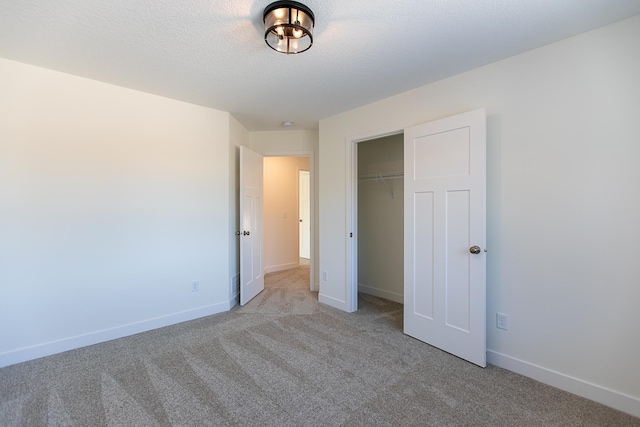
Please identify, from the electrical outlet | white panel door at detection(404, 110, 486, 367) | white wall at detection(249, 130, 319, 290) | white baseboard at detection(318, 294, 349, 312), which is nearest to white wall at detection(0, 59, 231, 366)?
white wall at detection(249, 130, 319, 290)

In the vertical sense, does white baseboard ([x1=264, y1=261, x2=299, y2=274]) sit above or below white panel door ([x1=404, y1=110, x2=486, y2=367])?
below

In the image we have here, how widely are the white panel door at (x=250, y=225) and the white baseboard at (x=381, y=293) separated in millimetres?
1530

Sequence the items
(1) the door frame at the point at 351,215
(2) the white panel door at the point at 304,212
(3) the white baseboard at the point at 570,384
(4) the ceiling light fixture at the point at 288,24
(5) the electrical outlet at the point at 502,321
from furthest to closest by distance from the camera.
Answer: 1. (2) the white panel door at the point at 304,212
2. (1) the door frame at the point at 351,215
3. (5) the electrical outlet at the point at 502,321
4. (3) the white baseboard at the point at 570,384
5. (4) the ceiling light fixture at the point at 288,24

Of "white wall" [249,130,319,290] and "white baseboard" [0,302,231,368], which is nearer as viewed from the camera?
"white baseboard" [0,302,231,368]

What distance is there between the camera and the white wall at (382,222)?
3.65 metres

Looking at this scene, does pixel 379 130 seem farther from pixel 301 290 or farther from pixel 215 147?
pixel 301 290

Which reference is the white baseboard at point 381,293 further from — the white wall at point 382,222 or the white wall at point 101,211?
the white wall at point 101,211

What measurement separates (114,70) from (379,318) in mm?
3473

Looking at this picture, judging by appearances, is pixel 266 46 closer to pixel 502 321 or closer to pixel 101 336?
pixel 502 321

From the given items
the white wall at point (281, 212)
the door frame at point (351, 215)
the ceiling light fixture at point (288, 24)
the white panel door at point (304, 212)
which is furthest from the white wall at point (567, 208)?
the white panel door at point (304, 212)

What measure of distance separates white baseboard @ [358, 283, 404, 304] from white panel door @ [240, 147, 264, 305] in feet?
5.02

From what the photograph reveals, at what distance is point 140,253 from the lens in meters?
2.73

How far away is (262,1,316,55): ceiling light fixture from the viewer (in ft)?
4.97

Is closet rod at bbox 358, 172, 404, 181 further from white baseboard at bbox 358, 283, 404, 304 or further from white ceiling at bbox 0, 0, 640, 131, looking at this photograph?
white baseboard at bbox 358, 283, 404, 304
